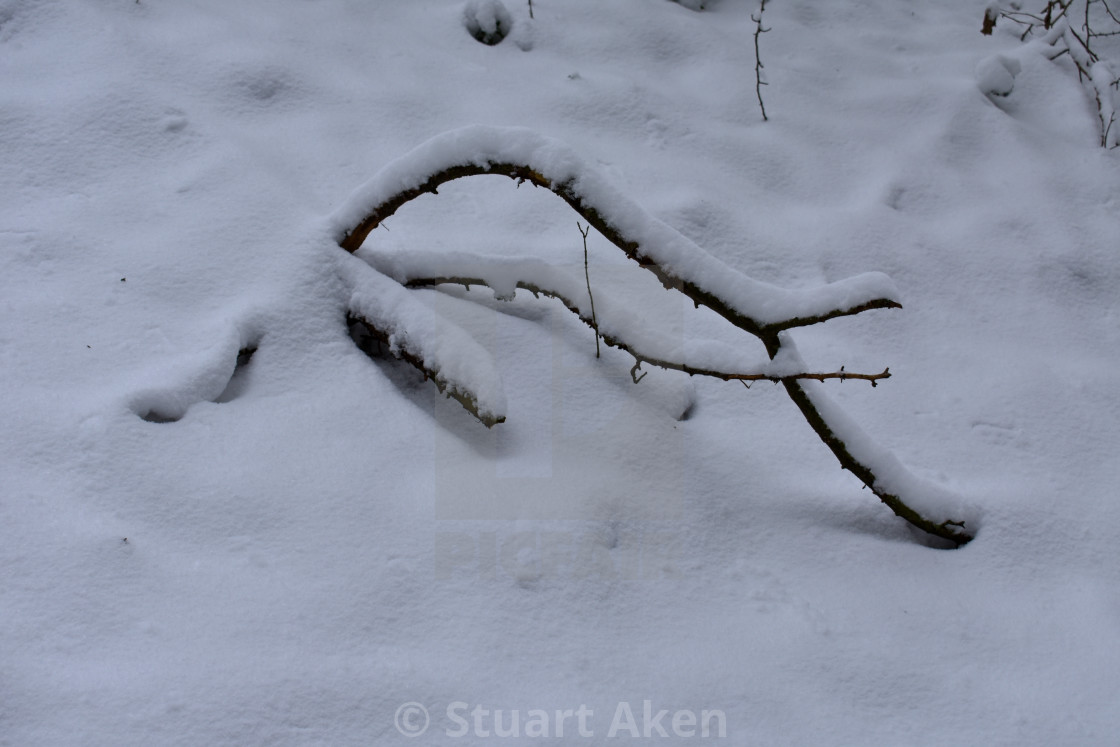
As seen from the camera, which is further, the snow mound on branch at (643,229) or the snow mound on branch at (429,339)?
the snow mound on branch at (429,339)

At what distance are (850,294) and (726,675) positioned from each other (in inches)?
33.2

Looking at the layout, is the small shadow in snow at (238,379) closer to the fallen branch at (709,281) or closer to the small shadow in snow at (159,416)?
the small shadow in snow at (159,416)

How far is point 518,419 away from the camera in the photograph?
201cm

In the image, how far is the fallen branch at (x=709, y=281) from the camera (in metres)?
1.76

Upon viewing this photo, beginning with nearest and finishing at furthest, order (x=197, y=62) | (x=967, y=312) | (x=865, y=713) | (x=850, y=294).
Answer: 1. (x=865, y=713)
2. (x=850, y=294)
3. (x=967, y=312)
4. (x=197, y=62)

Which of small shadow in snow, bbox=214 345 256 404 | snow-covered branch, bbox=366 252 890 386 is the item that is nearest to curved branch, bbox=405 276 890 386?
snow-covered branch, bbox=366 252 890 386

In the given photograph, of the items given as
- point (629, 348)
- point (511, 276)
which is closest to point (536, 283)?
point (511, 276)

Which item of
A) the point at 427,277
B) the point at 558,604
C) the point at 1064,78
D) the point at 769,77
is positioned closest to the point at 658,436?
the point at 558,604

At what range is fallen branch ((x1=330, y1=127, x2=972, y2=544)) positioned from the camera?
1.76 meters

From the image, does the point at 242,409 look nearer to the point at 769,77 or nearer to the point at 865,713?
the point at 865,713

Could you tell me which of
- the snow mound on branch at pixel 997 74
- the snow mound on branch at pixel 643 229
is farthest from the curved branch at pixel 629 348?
the snow mound on branch at pixel 997 74

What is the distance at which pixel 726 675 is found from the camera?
5.01 ft

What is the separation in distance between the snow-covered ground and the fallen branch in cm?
15

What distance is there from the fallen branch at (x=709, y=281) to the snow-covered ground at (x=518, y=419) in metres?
0.15
